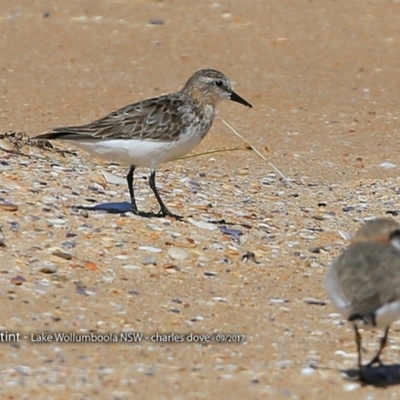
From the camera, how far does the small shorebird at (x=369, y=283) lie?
5445mm

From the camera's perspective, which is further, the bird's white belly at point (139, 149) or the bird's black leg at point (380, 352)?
the bird's white belly at point (139, 149)

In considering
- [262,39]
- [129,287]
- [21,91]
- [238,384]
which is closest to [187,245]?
[129,287]

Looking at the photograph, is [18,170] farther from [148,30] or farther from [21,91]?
[148,30]

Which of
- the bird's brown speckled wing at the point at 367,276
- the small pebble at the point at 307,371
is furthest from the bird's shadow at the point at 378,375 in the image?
the bird's brown speckled wing at the point at 367,276

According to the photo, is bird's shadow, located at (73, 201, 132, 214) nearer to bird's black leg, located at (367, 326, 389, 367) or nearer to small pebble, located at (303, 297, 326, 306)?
small pebble, located at (303, 297, 326, 306)

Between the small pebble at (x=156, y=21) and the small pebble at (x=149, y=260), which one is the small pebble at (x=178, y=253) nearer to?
the small pebble at (x=149, y=260)

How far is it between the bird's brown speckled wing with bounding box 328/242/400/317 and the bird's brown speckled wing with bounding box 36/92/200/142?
9.52 ft

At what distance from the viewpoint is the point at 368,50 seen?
16000 mm

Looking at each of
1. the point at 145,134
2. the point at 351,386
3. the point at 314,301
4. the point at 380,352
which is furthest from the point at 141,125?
the point at 351,386

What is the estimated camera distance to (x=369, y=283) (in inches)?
218

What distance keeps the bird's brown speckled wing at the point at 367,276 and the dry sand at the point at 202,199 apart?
1.73 feet

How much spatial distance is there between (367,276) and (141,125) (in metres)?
3.36

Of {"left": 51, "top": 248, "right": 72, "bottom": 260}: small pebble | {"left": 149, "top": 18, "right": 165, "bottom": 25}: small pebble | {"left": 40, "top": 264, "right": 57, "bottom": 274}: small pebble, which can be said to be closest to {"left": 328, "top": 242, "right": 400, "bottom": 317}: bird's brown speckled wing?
{"left": 40, "top": 264, "right": 57, "bottom": 274}: small pebble

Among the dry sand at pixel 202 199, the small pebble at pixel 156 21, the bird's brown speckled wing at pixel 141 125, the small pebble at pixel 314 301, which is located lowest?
the small pebble at pixel 314 301
